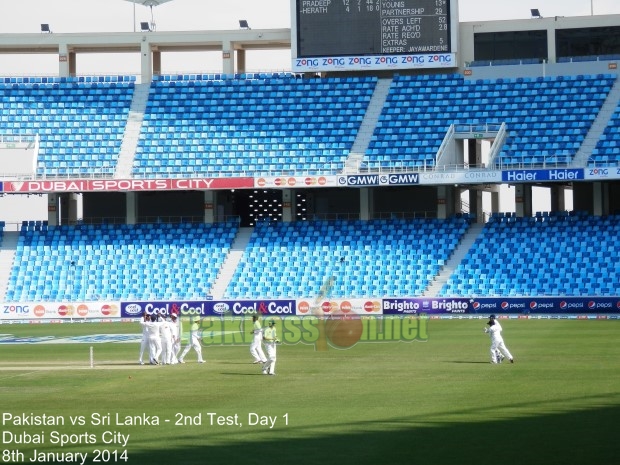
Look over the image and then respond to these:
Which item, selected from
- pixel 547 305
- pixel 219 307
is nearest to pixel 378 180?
pixel 219 307

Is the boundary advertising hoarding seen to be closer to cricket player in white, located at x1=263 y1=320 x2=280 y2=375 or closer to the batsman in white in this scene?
the batsman in white

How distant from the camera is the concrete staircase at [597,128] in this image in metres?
63.3

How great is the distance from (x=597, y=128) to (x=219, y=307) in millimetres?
22451

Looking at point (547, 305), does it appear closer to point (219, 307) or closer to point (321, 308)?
point (321, 308)

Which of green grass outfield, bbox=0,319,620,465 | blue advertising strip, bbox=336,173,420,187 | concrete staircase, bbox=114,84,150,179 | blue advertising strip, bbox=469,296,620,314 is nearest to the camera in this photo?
green grass outfield, bbox=0,319,620,465

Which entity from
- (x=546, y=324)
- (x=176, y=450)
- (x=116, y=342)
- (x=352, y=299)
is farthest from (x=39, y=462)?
(x=352, y=299)

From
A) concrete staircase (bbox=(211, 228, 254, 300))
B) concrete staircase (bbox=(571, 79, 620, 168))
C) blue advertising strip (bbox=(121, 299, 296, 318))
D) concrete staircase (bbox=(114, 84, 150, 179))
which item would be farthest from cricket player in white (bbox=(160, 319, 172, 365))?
concrete staircase (bbox=(571, 79, 620, 168))

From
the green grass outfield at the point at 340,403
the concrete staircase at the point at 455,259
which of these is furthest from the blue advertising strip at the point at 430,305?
the green grass outfield at the point at 340,403

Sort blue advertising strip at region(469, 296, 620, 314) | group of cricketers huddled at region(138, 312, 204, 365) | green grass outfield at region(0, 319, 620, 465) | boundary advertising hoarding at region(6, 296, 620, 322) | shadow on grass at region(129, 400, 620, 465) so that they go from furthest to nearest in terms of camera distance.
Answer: boundary advertising hoarding at region(6, 296, 620, 322) < blue advertising strip at region(469, 296, 620, 314) < group of cricketers huddled at region(138, 312, 204, 365) < green grass outfield at region(0, 319, 620, 465) < shadow on grass at region(129, 400, 620, 465)

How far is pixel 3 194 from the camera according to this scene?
224 ft

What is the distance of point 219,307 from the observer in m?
60.4

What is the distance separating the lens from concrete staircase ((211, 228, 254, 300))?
63.3 m

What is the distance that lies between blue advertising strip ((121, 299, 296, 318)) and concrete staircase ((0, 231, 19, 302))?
800 cm

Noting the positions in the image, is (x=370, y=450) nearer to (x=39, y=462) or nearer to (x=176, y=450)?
(x=176, y=450)
